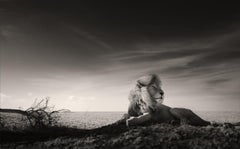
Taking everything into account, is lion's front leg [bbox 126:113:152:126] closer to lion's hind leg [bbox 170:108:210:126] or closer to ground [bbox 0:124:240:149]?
lion's hind leg [bbox 170:108:210:126]

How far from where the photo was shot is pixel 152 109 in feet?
48.0

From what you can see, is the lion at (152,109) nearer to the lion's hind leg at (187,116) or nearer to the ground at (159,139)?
the lion's hind leg at (187,116)

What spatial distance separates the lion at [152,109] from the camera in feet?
46.2

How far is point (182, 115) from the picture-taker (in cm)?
1411

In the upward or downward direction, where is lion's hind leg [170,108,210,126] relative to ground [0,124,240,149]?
upward

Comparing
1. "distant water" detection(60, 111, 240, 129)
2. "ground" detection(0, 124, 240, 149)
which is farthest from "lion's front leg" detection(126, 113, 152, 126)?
"distant water" detection(60, 111, 240, 129)

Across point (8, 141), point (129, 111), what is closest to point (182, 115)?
point (129, 111)

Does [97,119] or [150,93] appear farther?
[97,119]

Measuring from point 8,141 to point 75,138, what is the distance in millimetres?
3525

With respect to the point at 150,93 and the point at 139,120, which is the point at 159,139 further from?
the point at 150,93

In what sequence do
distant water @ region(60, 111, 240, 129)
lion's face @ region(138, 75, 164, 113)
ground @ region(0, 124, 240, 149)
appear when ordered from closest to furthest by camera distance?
ground @ region(0, 124, 240, 149)
lion's face @ region(138, 75, 164, 113)
distant water @ region(60, 111, 240, 129)

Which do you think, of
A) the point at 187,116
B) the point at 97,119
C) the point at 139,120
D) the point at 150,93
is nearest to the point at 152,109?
the point at 139,120

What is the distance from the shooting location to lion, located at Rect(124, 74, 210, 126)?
1409 cm

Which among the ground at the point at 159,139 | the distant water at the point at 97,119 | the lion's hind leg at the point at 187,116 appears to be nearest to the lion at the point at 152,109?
the lion's hind leg at the point at 187,116
